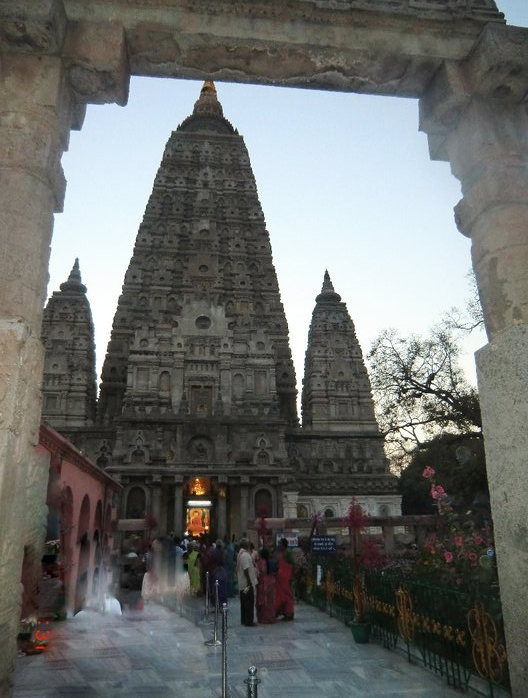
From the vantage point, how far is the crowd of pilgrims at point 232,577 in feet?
33.8

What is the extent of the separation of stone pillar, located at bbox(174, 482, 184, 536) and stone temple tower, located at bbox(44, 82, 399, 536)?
64mm

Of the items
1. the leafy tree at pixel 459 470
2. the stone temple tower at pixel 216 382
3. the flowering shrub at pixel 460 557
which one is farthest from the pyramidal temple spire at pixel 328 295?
the flowering shrub at pixel 460 557

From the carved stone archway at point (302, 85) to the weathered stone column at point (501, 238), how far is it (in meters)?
0.01

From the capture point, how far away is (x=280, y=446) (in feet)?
98.2

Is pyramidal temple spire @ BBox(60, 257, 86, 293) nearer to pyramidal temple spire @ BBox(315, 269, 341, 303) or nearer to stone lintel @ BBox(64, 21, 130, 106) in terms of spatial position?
pyramidal temple spire @ BBox(315, 269, 341, 303)

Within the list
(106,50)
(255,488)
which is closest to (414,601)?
(106,50)

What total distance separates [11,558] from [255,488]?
26633mm

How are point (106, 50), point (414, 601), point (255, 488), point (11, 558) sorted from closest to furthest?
point (11, 558) < point (106, 50) < point (414, 601) < point (255, 488)

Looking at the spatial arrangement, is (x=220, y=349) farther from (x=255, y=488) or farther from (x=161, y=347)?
(x=255, y=488)

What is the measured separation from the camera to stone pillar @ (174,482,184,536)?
27308 millimetres

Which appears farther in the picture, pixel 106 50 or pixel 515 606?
pixel 106 50

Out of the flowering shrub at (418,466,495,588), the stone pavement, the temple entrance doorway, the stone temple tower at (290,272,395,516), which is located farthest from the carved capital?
the stone temple tower at (290,272,395,516)

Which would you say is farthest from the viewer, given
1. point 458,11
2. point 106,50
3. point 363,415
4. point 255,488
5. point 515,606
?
point 363,415

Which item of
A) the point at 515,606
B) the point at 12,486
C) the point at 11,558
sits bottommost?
the point at 515,606
